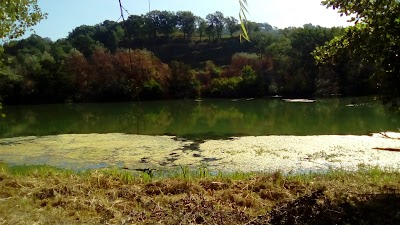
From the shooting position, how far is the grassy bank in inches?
192

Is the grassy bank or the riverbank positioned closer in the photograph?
the grassy bank

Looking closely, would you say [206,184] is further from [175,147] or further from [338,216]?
[175,147]

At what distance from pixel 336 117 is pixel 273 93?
30.8 meters

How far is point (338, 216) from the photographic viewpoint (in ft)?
15.8

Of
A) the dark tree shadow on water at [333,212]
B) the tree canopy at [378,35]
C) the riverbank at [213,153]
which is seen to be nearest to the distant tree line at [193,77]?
the riverbank at [213,153]

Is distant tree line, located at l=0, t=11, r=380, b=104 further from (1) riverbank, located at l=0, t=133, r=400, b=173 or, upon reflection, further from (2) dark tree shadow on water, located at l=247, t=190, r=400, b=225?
(2) dark tree shadow on water, located at l=247, t=190, r=400, b=225

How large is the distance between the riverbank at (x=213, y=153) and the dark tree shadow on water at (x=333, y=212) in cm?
570

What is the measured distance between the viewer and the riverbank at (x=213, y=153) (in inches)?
485

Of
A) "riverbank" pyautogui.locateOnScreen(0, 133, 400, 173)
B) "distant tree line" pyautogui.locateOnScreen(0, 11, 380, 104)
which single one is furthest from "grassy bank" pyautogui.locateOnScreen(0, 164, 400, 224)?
"distant tree line" pyautogui.locateOnScreen(0, 11, 380, 104)

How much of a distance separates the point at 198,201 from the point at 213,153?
8825 mm

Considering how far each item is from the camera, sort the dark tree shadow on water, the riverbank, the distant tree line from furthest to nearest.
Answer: the distant tree line
the riverbank
the dark tree shadow on water

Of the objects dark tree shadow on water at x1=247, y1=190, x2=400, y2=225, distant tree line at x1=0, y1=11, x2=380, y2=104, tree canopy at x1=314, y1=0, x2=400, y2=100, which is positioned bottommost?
distant tree line at x1=0, y1=11, x2=380, y2=104

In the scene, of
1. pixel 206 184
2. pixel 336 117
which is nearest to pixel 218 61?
pixel 336 117

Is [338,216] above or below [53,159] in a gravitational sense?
above
